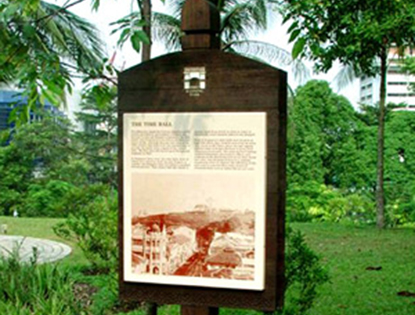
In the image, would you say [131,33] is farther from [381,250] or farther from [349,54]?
[349,54]

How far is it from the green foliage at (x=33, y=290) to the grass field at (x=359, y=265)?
0.98 metres

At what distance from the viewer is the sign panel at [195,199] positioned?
284cm

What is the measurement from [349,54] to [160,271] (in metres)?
7.60

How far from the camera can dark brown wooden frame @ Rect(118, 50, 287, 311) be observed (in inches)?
112

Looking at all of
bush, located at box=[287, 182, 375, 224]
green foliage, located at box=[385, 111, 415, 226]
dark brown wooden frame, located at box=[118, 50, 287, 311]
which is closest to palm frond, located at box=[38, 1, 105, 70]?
bush, located at box=[287, 182, 375, 224]

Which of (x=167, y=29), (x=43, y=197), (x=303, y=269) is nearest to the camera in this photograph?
(x=303, y=269)

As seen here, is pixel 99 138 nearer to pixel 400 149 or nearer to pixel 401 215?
pixel 400 149

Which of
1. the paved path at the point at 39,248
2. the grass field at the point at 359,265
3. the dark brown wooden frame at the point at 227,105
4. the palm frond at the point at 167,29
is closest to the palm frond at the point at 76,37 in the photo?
the palm frond at the point at 167,29

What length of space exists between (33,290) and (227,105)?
2.73 m

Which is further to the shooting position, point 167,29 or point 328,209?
point 328,209

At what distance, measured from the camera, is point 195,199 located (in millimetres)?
2914

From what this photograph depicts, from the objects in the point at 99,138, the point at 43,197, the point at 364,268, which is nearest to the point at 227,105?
the point at 364,268

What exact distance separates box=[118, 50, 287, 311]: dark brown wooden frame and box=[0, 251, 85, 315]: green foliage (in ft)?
4.36

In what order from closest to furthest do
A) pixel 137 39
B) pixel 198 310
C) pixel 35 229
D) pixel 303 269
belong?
1. pixel 137 39
2. pixel 198 310
3. pixel 303 269
4. pixel 35 229
